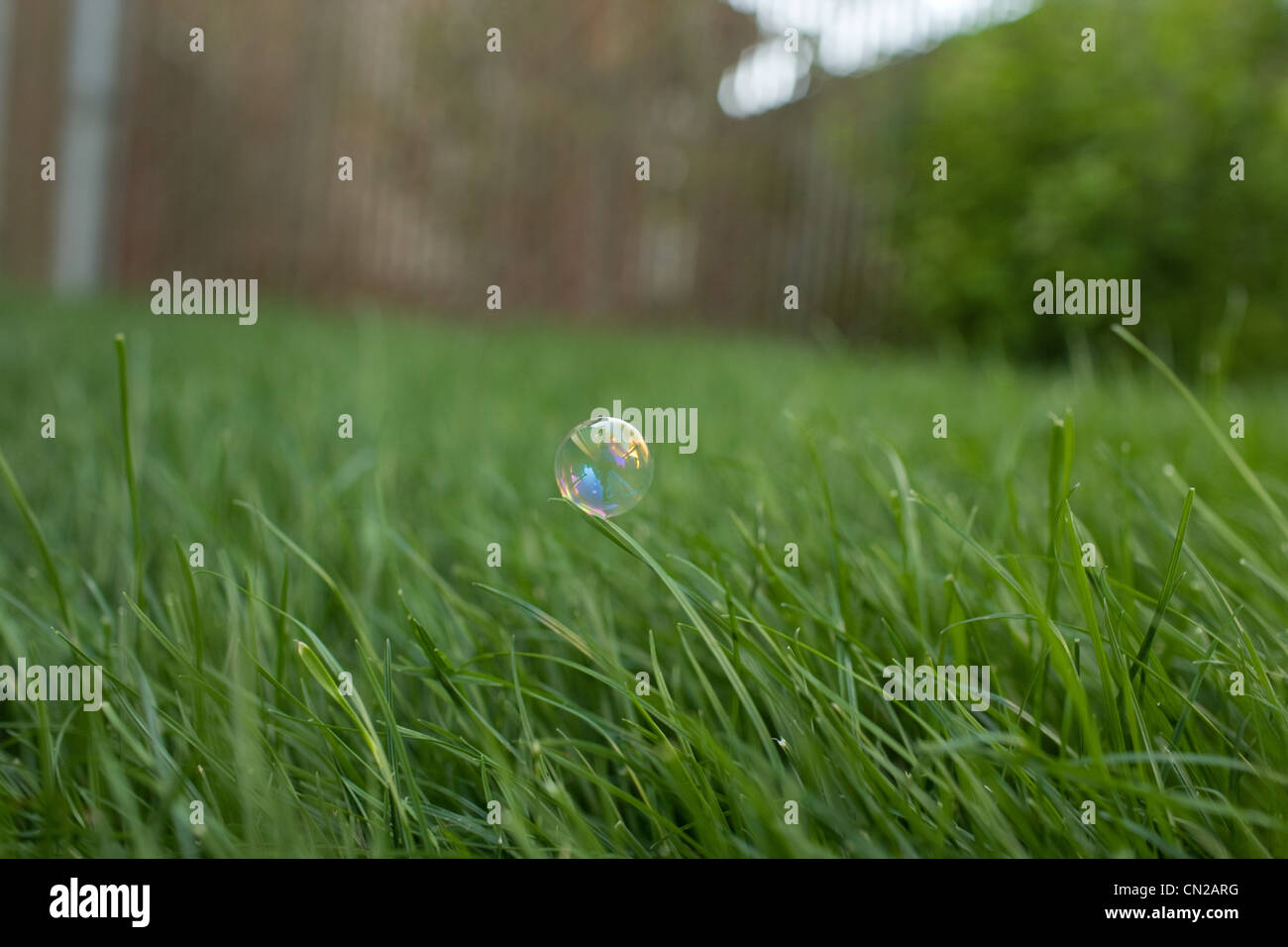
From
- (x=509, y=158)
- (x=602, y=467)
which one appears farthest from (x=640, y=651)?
(x=509, y=158)

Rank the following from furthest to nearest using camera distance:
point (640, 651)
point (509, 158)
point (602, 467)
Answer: point (509, 158) < point (602, 467) < point (640, 651)

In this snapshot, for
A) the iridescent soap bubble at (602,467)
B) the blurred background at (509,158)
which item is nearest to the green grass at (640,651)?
the iridescent soap bubble at (602,467)

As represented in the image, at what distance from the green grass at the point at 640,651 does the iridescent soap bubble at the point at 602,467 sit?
0.23ft

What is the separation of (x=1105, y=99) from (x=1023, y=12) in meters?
0.86

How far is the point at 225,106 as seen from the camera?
575cm

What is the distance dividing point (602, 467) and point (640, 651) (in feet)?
0.71

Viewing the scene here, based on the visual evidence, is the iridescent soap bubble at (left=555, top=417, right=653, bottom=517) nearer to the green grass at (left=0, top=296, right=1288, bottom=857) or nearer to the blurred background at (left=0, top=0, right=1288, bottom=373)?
the green grass at (left=0, top=296, right=1288, bottom=857)

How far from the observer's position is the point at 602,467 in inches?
39.5

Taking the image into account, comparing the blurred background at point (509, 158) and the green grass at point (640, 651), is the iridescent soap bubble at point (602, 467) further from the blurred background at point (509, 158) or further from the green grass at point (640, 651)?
the blurred background at point (509, 158)

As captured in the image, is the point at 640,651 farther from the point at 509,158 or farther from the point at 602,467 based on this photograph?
the point at 509,158

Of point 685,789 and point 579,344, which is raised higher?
point 579,344

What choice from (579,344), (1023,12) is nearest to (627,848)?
(579,344)

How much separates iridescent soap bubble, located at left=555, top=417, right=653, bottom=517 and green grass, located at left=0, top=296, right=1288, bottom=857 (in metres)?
0.07
